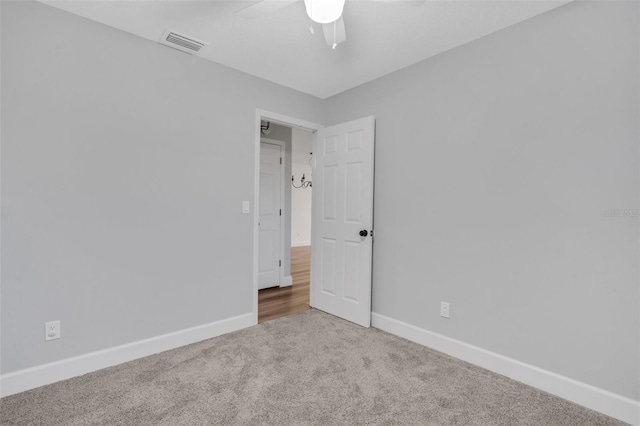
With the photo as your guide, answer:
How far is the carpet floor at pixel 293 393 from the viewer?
170 cm

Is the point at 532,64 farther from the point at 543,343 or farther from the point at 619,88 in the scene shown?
the point at 543,343

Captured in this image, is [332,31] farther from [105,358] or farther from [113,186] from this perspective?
[105,358]

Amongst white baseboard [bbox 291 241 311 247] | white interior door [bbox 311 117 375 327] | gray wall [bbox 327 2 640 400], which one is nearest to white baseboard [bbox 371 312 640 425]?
gray wall [bbox 327 2 640 400]

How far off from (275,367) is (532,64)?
2.77m

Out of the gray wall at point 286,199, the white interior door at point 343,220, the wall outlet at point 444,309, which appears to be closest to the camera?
the wall outlet at point 444,309

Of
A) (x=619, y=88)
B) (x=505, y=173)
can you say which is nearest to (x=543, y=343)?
(x=505, y=173)

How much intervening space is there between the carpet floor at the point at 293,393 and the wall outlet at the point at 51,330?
0.30 m

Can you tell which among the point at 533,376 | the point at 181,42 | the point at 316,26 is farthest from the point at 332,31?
the point at 533,376

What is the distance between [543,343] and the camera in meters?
2.01

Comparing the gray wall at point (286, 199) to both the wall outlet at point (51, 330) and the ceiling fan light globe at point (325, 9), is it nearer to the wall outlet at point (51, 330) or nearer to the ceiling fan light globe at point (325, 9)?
the wall outlet at point (51, 330)

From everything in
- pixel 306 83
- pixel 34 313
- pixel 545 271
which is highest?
pixel 306 83

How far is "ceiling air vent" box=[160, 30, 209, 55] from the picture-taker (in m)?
2.31

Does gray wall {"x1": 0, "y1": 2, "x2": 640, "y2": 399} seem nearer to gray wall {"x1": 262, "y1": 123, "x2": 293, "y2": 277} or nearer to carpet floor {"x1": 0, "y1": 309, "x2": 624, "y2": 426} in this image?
carpet floor {"x1": 0, "y1": 309, "x2": 624, "y2": 426}

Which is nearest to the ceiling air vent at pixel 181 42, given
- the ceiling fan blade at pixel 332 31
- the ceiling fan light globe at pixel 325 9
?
the ceiling fan blade at pixel 332 31
